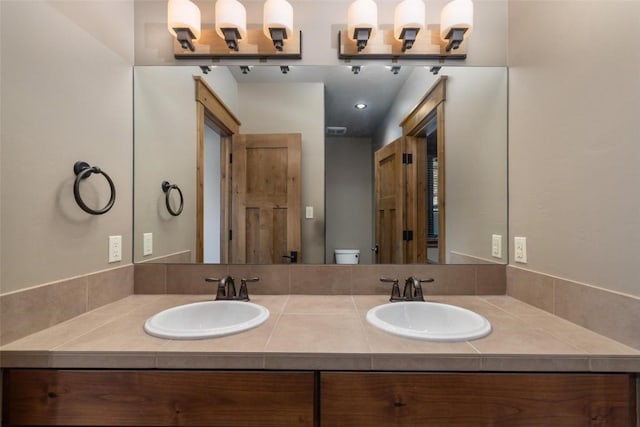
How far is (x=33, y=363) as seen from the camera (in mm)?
823

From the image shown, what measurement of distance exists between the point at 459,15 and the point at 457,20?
0.03 m

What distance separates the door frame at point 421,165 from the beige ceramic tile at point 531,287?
1.02 feet

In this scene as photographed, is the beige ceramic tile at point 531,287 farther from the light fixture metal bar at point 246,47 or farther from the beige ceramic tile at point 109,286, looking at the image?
the beige ceramic tile at point 109,286

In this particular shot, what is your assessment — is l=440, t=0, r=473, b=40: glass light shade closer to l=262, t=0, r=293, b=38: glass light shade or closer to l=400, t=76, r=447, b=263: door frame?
l=400, t=76, r=447, b=263: door frame

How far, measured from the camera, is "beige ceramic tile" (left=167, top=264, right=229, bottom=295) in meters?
1.46

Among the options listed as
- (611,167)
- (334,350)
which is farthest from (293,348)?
(611,167)

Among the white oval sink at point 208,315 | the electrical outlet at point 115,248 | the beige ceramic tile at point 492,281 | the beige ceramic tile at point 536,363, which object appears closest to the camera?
the beige ceramic tile at point 536,363

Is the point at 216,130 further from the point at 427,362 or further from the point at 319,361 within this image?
the point at 427,362

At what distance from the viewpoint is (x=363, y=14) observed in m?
1.36

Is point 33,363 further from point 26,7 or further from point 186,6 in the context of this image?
point 186,6

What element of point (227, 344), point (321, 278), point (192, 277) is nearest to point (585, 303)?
point (321, 278)

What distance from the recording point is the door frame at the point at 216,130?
1519mm

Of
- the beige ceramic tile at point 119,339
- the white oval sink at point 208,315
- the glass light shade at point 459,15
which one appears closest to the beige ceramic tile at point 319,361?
the white oval sink at point 208,315

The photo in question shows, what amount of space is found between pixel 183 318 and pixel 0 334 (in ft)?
1.71
